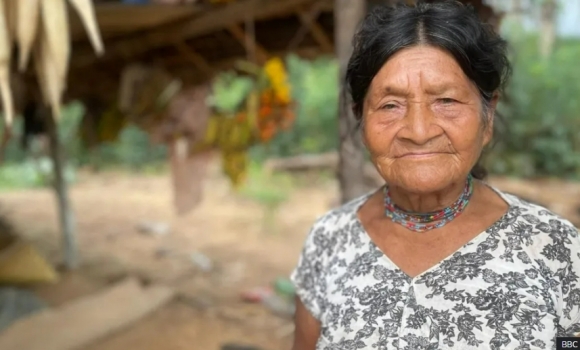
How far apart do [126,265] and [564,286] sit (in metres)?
5.11

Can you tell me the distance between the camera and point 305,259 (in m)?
1.24

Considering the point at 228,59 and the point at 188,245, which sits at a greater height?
the point at 228,59

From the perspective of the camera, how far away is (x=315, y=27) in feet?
10.7

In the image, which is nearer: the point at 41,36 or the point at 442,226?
the point at 442,226

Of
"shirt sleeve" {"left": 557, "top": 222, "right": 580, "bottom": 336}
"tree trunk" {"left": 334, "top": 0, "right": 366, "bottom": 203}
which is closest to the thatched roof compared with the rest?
"tree trunk" {"left": 334, "top": 0, "right": 366, "bottom": 203}

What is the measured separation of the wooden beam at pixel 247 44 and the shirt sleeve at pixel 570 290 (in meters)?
2.62

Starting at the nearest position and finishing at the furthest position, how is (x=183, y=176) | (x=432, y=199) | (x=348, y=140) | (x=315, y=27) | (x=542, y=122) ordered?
(x=432, y=199) → (x=348, y=140) → (x=315, y=27) → (x=183, y=176) → (x=542, y=122)

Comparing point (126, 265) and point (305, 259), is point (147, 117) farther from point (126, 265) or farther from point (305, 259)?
point (305, 259)

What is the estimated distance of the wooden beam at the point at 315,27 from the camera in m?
2.99

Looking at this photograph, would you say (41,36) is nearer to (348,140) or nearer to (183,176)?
(348,140)

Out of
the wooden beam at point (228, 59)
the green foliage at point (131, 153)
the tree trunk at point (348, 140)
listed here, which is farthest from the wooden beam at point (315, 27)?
the green foliage at point (131, 153)

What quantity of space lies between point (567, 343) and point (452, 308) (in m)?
0.21

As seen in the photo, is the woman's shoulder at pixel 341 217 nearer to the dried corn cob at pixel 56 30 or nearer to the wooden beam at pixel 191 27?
the dried corn cob at pixel 56 30

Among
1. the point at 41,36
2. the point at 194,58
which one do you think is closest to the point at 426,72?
the point at 41,36
